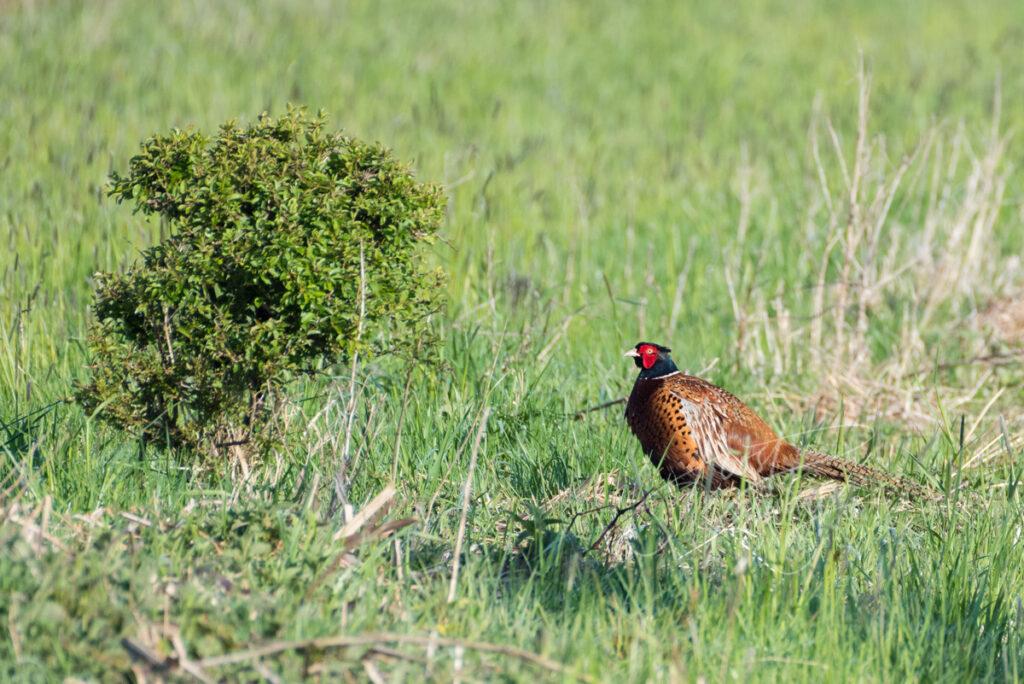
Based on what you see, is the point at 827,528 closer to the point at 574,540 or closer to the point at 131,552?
the point at 574,540

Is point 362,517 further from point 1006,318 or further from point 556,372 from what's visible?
point 1006,318

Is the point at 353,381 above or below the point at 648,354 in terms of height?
below

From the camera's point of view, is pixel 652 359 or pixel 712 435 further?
pixel 652 359

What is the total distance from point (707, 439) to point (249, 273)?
1950 millimetres

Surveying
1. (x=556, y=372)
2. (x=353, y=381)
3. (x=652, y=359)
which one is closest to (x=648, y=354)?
(x=652, y=359)

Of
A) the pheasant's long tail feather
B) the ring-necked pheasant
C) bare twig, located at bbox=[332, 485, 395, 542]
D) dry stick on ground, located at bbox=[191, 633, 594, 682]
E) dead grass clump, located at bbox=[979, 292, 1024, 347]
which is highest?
dead grass clump, located at bbox=[979, 292, 1024, 347]

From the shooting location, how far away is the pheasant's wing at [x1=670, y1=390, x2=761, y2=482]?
16.3ft

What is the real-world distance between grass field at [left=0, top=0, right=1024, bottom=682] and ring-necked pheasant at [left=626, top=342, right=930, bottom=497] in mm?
114

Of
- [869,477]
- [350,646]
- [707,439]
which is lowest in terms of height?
[350,646]

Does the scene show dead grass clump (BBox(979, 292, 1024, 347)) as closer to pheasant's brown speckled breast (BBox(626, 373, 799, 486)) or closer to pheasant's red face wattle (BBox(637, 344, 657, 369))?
pheasant's brown speckled breast (BBox(626, 373, 799, 486))

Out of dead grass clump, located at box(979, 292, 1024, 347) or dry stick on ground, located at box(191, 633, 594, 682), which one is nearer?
dry stick on ground, located at box(191, 633, 594, 682)

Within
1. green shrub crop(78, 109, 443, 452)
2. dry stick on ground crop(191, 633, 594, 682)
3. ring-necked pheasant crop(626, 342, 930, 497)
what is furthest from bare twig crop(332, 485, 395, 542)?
ring-necked pheasant crop(626, 342, 930, 497)

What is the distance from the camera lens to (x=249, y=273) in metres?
4.13

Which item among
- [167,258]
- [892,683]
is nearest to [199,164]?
[167,258]
